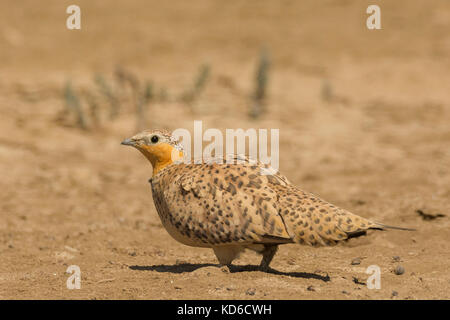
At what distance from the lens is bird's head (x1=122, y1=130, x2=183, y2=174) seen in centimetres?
542

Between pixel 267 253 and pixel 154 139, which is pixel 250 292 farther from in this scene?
pixel 154 139

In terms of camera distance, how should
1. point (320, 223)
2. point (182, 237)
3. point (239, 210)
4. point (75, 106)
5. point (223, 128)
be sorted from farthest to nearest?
1. point (223, 128)
2. point (75, 106)
3. point (182, 237)
4. point (239, 210)
5. point (320, 223)

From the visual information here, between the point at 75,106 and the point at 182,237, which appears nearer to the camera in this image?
the point at 182,237

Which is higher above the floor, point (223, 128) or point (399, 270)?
point (223, 128)

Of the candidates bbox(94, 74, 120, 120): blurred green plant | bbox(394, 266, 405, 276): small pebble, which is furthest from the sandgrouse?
bbox(94, 74, 120, 120): blurred green plant

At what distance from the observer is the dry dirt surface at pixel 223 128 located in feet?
17.6

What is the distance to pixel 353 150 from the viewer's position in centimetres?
1129

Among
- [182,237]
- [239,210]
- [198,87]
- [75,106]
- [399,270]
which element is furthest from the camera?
[198,87]

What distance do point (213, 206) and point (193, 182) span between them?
0.92 ft

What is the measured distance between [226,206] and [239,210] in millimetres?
113

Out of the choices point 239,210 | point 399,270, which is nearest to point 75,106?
point 239,210

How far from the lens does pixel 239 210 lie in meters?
4.88

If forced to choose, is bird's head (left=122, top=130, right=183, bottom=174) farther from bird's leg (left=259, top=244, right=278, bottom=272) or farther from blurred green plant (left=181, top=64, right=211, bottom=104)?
blurred green plant (left=181, top=64, right=211, bottom=104)

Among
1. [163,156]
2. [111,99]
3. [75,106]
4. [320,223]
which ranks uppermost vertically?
[111,99]
